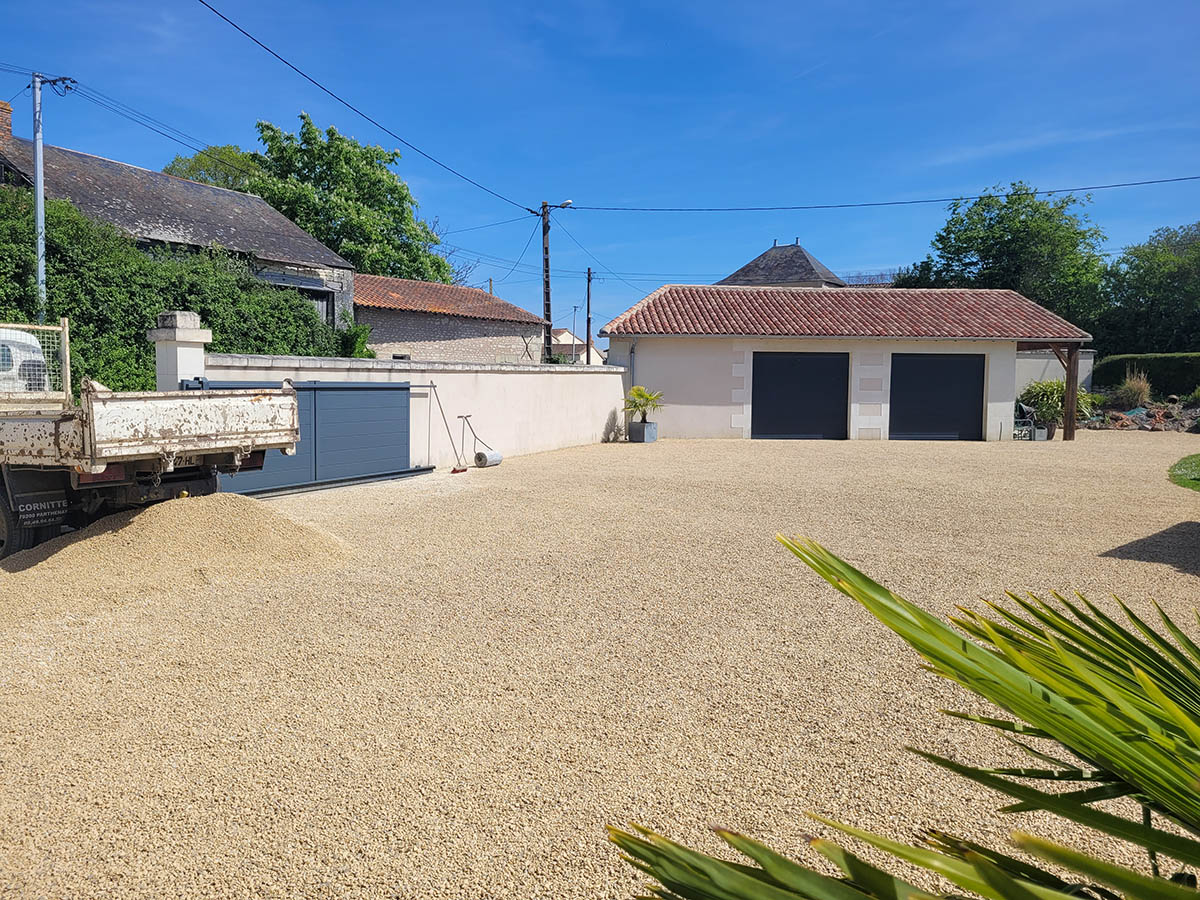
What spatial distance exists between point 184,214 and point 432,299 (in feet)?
33.5

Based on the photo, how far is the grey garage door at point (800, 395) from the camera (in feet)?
75.3

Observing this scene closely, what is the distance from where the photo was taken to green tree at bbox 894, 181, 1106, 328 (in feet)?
135

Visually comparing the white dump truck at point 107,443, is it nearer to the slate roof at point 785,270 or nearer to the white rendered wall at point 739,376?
the white rendered wall at point 739,376

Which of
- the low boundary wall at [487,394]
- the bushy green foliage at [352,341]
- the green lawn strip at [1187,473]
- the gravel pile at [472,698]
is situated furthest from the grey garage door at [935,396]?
the bushy green foliage at [352,341]

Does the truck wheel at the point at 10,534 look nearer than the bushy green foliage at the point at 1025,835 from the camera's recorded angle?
No

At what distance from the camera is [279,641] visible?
17.4 ft

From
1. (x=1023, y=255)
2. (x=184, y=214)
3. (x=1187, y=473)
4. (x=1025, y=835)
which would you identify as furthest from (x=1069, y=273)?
(x=1025, y=835)

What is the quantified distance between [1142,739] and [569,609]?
5345mm

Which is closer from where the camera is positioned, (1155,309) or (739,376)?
(739,376)

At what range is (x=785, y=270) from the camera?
47.2m

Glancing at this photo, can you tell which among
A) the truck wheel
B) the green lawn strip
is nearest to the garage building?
the green lawn strip

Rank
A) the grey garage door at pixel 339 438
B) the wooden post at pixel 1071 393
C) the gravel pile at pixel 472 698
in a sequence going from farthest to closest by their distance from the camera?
the wooden post at pixel 1071 393
the grey garage door at pixel 339 438
the gravel pile at pixel 472 698

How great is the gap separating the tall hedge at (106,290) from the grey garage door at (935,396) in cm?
1656

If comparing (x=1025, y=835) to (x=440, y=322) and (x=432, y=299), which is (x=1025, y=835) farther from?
(x=432, y=299)
